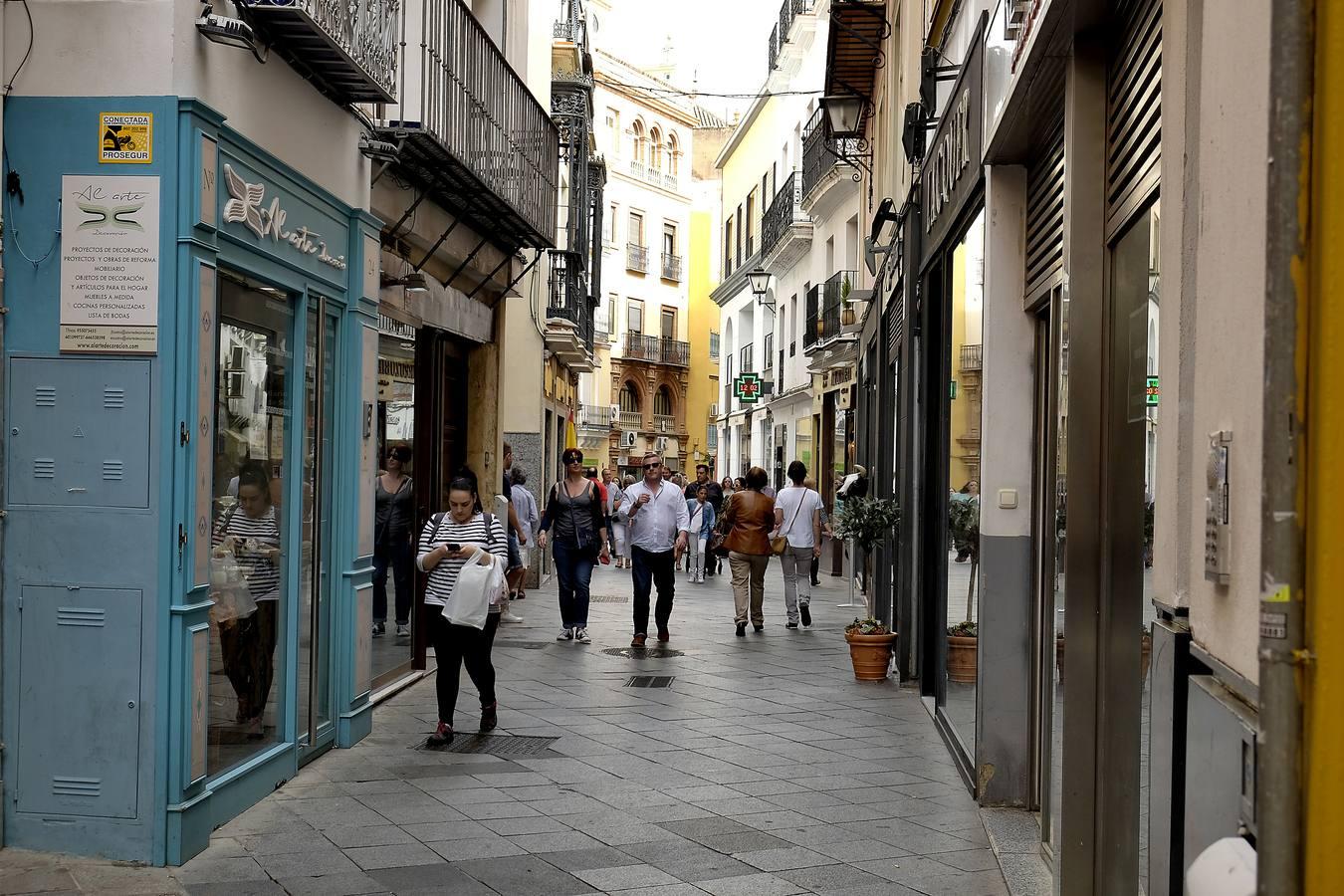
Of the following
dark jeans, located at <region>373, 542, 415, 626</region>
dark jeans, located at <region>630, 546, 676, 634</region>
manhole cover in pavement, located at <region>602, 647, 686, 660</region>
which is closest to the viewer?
dark jeans, located at <region>373, 542, 415, 626</region>

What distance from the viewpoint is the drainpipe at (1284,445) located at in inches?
74.5

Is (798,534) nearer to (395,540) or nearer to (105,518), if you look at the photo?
(395,540)

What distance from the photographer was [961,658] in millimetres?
9328

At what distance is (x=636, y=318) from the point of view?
60.1 metres

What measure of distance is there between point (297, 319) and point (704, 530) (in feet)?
56.2

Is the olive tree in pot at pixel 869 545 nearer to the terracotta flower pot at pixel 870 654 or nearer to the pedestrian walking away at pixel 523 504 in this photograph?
the terracotta flower pot at pixel 870 654

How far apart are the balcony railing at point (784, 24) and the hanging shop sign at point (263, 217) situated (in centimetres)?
2732

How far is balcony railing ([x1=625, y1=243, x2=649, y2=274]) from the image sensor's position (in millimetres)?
57719

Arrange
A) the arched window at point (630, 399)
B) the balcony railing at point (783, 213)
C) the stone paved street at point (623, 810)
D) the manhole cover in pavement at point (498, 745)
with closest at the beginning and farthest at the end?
the stone paved street at point (623, 810) → the manhole cover in pavement at point (498, 745) → the balcony railing at point (783, 213) → the arched window at point (630, 399)

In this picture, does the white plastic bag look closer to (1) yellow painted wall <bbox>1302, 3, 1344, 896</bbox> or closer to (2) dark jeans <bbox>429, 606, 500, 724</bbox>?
(2) dark jeans <bbox>429, 606, 500, 724</bbox>

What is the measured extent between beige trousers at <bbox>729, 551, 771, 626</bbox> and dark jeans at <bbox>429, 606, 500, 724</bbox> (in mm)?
6649

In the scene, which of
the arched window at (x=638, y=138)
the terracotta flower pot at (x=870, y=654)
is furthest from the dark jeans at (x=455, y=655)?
the arched window at (x=638, y=138)

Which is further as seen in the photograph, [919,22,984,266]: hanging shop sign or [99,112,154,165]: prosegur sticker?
[919,22,984,266]: hanging shop sign

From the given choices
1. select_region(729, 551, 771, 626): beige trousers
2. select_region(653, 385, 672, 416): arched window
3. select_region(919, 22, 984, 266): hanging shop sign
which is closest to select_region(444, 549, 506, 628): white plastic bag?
select_region(919, 22, 984, 266): hanging shop sign
